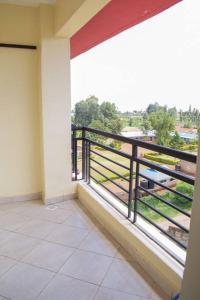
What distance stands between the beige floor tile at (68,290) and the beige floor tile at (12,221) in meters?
0.93

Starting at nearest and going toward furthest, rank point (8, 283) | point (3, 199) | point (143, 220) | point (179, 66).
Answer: point (8, 283), point (143, 220), point (3, 199), point (179, 66)

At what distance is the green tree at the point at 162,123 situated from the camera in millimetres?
Answer: 2254

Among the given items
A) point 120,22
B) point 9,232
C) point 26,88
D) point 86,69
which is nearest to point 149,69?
point 86,69

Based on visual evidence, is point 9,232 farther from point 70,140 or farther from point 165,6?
point 165,6

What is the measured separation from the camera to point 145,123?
2549 mm

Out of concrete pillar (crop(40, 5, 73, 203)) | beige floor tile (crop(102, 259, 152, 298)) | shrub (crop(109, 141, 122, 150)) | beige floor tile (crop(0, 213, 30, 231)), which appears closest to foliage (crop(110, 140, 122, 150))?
shrub (crop(109, 141, 122, 150))

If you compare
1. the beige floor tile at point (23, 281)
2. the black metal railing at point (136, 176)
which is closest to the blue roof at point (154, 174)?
the black metal railing at point (136, 176)

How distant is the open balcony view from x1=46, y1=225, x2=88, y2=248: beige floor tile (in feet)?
0.03

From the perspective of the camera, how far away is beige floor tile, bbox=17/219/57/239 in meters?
2.30

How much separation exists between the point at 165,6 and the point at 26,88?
69.6 inches

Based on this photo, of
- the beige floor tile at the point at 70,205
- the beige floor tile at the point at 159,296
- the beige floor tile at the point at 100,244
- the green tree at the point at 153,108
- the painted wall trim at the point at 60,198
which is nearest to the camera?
the beige floor tile at the point at 159,296

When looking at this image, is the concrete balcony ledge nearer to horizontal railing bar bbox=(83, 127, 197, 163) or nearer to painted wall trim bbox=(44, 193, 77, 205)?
painted wall trim bbox=(44, 193, 77, 205)

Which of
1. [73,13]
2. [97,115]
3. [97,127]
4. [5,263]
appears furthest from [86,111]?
[5,263]

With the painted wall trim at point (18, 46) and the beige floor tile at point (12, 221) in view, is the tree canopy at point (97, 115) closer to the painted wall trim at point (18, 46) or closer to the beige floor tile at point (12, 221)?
the painted wall trim at point (18, 46)
